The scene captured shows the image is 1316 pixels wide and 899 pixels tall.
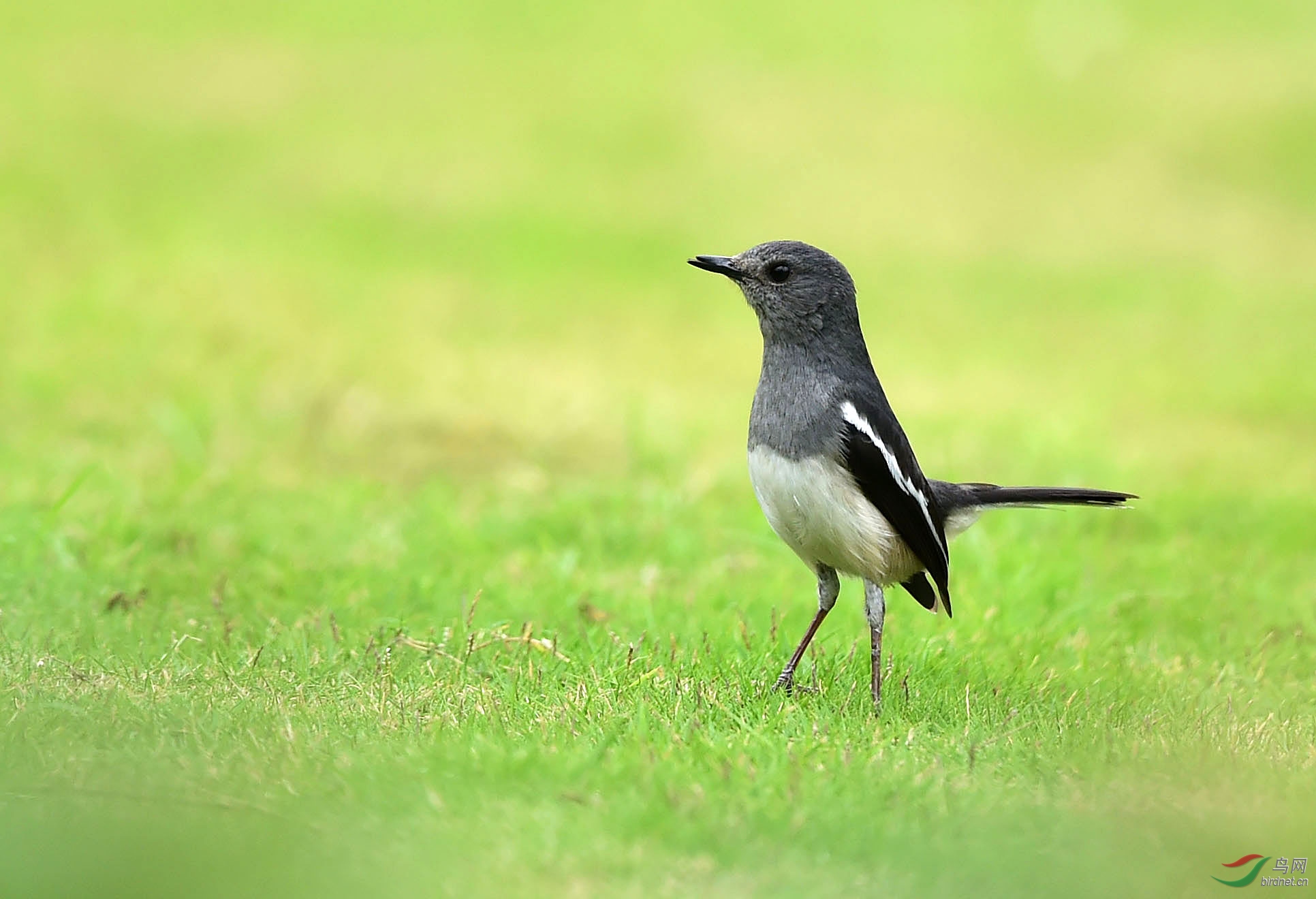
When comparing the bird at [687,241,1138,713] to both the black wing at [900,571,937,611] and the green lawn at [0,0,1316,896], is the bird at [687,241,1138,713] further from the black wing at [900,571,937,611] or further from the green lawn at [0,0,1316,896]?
the green lawn at [0,0,1316,896]

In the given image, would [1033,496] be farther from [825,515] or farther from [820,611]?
[825,515]

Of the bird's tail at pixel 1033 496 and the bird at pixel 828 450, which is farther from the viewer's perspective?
the bird's tail at pixel 1033 496

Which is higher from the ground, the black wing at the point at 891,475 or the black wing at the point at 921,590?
the black wing at the point at 891,475

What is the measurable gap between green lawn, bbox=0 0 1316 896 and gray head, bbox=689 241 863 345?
4.33ft

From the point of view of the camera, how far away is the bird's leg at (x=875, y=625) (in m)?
5.13

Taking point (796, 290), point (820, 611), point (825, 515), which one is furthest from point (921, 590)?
point (796, 290)

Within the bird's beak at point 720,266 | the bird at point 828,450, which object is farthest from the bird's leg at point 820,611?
the bird's beak at point 720,266

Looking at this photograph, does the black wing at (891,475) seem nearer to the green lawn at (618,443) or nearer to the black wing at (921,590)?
the black wing at (921,590)

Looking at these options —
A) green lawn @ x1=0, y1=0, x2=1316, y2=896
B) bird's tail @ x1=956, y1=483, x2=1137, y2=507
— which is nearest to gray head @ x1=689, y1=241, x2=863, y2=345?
bird's tail @ x1=956, y1=483, x2=1137, y2=507

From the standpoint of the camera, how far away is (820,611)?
559 cm

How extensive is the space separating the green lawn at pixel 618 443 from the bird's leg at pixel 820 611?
165mm

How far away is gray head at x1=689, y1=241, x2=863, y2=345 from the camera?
5461 mm

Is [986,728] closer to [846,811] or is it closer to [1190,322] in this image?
[846,811]

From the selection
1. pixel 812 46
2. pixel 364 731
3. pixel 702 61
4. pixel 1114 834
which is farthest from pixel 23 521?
pixel 812 46
